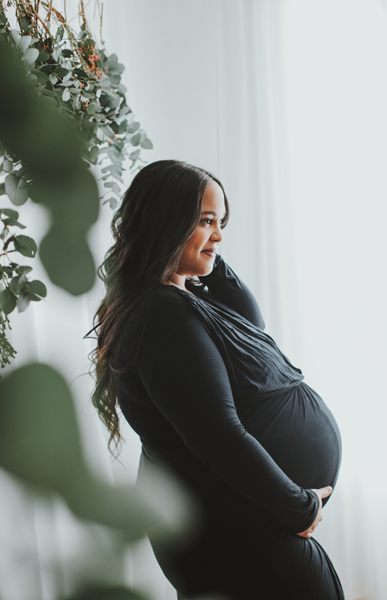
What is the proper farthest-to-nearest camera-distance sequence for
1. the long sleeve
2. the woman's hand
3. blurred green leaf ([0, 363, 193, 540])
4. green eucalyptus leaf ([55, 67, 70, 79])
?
the woman's hand < the long sleeve < green eucalyptus leaf ([55, 67, 70, 79]) < blurred green leaf ([0, 363, 193, 540])

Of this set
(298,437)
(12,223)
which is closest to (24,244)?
(12,223)

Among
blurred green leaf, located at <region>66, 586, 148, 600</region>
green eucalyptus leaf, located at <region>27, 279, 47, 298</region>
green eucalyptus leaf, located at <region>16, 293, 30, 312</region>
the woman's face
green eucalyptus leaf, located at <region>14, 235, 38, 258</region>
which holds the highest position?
green eucalyptus leaf, located at <region>14, 235, 38, 258</region>

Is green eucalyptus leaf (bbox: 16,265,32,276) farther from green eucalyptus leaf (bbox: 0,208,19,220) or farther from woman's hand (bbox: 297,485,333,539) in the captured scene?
woman's hand (bbox: 297,485,333,539)

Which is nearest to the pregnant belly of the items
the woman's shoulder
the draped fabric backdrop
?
the woman's shoulder

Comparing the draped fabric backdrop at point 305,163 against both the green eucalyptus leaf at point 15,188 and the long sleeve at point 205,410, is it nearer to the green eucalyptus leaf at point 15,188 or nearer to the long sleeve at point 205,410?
the long sleeve at point 205,410

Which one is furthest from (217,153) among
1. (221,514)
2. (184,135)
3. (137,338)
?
(221,514)

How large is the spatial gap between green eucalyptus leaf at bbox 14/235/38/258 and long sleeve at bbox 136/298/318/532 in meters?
0.78

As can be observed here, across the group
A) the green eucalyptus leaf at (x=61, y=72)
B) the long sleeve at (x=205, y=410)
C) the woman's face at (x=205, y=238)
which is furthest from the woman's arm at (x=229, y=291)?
the green eucalyptus leaf at (x=61, y=72)

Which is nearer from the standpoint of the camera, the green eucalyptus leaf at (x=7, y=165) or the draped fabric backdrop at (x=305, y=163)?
the green eucalyptus leaf at (x=7, y=165)

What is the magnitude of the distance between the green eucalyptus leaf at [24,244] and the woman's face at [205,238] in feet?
3.14

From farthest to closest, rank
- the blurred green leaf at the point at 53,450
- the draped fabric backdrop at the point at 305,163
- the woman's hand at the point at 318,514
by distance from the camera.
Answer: the draped fabric backdrop at the point at 305,163, the woman's hand at the point at 318,514, the blurred green leaf at the point at 53,450

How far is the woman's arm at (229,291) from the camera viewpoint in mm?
1438

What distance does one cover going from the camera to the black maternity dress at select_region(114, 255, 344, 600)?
2.98 feet

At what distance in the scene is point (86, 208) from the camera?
0.40 feet
